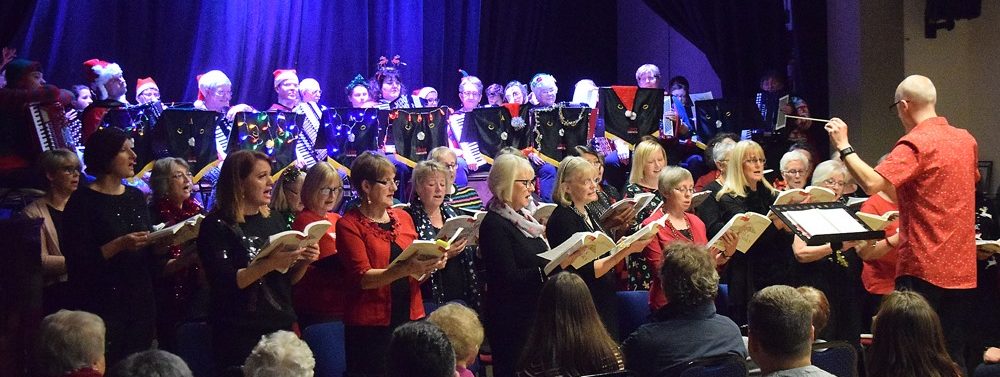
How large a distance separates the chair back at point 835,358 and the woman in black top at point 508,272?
1.48 meters

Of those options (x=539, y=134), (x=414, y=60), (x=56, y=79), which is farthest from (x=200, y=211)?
(x=414, y=60)

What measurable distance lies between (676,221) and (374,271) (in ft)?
6.16

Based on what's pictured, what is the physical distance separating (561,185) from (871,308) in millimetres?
1865

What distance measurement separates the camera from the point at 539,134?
9.58 meters

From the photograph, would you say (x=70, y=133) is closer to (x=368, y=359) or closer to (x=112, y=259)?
(x=112, y=259)

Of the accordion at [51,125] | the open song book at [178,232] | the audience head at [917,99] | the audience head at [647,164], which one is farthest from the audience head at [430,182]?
the accordion at [51,125]

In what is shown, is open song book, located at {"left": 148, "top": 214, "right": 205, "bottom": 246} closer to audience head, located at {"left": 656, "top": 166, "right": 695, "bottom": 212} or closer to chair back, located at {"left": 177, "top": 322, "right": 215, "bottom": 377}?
chair back, located at {"left": 177, "top": 322, "right": 215, "bottom": 377}

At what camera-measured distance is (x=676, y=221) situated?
5.68 m

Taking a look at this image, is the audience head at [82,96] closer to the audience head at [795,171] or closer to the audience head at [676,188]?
the audience head at [676,188]

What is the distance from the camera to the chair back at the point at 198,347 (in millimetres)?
4418

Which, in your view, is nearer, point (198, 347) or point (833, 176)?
point (198, 347)

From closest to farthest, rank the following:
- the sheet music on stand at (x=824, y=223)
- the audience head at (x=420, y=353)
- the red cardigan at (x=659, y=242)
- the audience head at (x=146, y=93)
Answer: the audience head at (x=420, y=353)
the sheet music on stand at (x=824, y=223)
the red cardigan at (x=659, y=242)
the audience head at (x=146, y=93)

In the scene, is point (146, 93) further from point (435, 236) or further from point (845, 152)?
point (845, 152)

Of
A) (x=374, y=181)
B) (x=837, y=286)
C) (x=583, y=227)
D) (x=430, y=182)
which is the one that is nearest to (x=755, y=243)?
(x=837, y=286)
